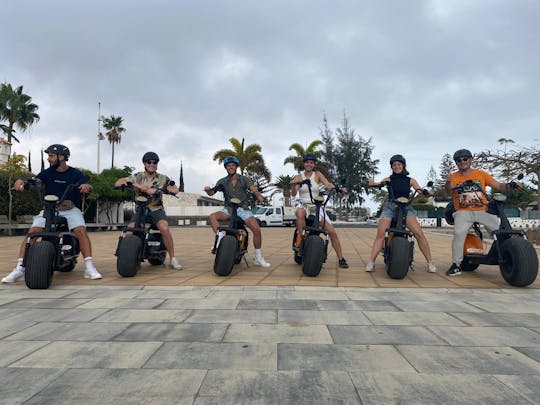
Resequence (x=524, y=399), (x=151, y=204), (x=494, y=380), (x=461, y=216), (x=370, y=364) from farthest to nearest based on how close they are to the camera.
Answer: (x=151, y=204) < (x=461, y=216) < (x=370, y=364) < (x=494, y=380) < (x=524, y=399)

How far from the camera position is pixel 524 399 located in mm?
1701

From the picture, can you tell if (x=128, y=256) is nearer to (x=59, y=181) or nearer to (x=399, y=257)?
(x=59, y=181)

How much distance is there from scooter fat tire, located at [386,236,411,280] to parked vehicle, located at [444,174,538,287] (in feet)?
3.45

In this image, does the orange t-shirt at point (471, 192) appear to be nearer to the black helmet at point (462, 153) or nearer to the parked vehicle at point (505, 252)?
the parked vehicle at point (505, 252)

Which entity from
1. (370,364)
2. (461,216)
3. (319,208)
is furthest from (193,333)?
(461,216)

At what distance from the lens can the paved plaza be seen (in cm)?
178

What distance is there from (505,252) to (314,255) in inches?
90.6

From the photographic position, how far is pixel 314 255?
4898mm

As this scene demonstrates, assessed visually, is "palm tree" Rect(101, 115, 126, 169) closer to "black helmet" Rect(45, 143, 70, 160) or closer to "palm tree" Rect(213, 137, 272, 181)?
"palm tree" Rect(213, 137, 272, 181)

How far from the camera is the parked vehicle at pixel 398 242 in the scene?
4762 mm

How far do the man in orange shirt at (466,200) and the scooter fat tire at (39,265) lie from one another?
5000mm

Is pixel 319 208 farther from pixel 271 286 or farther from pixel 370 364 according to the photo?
pixel 370 364

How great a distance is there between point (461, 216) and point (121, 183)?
184 inches

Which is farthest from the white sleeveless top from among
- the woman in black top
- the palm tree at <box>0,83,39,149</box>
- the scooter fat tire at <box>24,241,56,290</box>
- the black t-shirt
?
the palm tree at <box>0,83,39,149</box>
